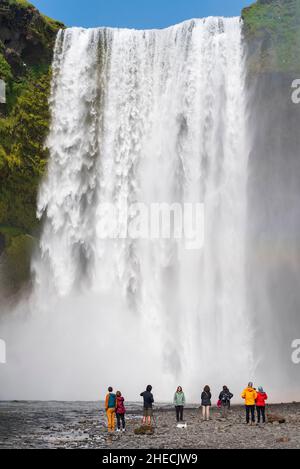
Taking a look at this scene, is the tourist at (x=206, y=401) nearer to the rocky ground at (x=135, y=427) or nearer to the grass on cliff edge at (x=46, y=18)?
the rocky ground at (x=135, y=427)

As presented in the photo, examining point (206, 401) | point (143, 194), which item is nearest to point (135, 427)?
point (206, 401)

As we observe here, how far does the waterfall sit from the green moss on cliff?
3.60 ft

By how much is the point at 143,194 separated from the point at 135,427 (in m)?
21.5

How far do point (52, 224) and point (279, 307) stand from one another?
1653cm

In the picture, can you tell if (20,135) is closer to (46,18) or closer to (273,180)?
(46,18)

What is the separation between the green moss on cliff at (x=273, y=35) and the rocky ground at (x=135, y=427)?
2378 cm

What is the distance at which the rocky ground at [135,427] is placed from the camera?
1505 centimetres

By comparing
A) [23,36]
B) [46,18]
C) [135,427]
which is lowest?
[135,427]

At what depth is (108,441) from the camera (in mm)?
15727

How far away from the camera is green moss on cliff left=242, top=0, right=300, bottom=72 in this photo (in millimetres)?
37625

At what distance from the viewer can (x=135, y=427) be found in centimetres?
1859

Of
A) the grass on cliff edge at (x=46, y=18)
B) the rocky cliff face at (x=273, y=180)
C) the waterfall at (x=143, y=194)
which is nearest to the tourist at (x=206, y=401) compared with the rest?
the waterfall at (x=143, y=194)

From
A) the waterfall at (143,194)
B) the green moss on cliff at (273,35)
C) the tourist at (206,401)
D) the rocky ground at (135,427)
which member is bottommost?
the rocky ground at (135,427)

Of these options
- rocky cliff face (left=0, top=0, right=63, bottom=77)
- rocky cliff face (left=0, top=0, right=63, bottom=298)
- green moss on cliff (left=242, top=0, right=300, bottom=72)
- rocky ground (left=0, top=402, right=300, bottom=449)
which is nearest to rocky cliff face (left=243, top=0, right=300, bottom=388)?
green moss on cliff (left=242, top=0, right=300, bottom=72)
